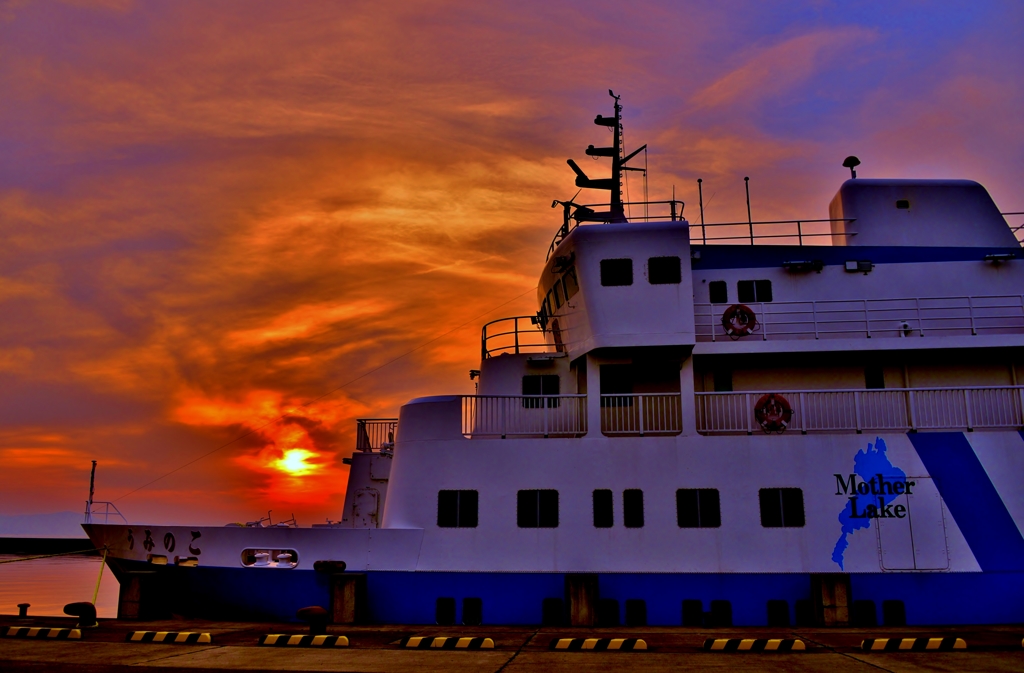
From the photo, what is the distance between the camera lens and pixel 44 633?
14.3 m

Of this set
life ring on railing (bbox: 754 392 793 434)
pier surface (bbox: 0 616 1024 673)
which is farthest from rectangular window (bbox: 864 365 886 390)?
pier surface (bbox: 0 616 1024 673)

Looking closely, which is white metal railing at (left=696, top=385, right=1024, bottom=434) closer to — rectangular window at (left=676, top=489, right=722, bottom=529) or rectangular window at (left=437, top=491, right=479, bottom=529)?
rectangular window at (left=676, top=489, right=722, bottom=529)

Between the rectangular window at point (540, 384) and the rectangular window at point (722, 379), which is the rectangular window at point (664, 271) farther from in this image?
the rectangular window at point (540, 384)

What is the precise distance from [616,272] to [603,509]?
17.8ft

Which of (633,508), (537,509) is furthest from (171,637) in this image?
(633,508)

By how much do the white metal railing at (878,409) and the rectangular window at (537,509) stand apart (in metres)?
3.83

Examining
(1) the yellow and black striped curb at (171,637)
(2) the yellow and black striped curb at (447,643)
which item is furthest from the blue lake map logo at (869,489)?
(1) the yellow and black striped curb at (171,637)

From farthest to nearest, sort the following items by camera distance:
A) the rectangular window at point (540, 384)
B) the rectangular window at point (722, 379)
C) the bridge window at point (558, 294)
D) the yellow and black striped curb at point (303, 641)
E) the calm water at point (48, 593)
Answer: the calm water at point (48, 593)
the bridge window at point (558, 294)
the rectangular window at point (540, 384)
the rectangular window at point (722, 379)
the yellow and black striped curb at point (303, 641)

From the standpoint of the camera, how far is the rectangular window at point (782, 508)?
17500 millimetres

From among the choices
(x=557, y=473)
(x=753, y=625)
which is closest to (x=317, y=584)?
(x=557, y=473)

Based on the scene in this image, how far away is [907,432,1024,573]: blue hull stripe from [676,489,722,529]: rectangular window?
4.63m

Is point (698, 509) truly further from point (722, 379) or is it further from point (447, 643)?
point (447, 643)

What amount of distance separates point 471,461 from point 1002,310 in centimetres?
1359

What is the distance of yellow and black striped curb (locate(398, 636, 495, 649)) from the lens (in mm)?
13398
